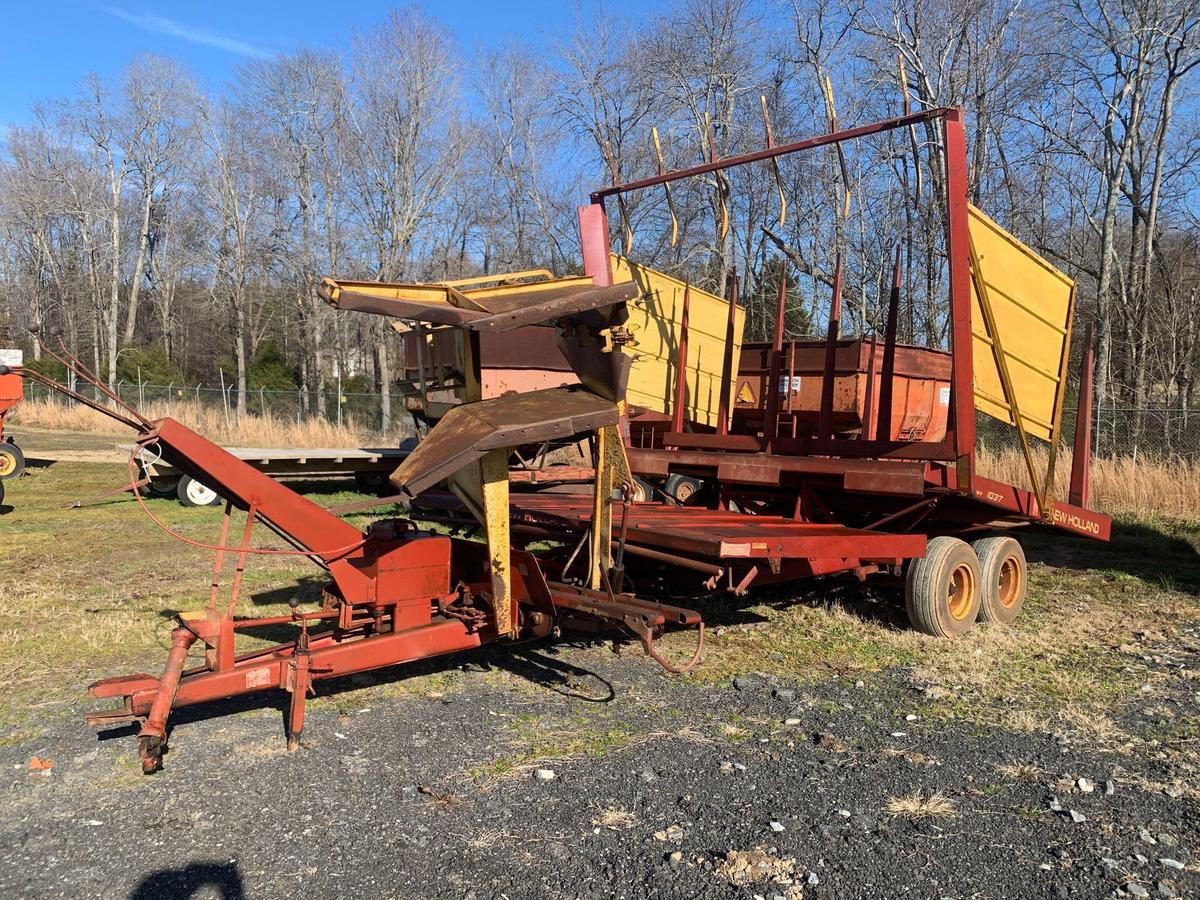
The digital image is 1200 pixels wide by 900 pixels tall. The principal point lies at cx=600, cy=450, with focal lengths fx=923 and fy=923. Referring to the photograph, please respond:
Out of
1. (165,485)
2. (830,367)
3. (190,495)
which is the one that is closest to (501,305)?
(830,367)

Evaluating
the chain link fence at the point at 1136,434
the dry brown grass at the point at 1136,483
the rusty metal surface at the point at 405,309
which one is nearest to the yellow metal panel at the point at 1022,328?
the rusty metal surface at the point at 405,309

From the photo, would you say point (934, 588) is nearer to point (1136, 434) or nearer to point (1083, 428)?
point (1083, 428)

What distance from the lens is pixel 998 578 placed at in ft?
23.1

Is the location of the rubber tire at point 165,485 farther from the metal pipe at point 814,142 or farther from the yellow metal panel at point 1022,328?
the yellow metal panel at point 1022,328

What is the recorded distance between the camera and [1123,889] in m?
3.16

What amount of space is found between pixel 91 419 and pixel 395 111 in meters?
13.6

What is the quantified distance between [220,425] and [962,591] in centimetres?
2145

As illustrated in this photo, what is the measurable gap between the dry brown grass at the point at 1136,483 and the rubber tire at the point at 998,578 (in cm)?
502

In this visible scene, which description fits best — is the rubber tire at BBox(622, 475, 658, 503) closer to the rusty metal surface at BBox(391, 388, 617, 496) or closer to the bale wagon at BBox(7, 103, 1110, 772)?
the bale wagon at BBox(7, 103, 1110, 772)

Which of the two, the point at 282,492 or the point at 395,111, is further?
the point at 395,111

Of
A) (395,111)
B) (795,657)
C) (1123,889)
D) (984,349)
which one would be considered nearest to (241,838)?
(1123,889)

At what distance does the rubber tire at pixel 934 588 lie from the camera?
640 centimetres

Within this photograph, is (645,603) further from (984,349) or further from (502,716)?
(984,349)

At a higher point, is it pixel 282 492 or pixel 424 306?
pixel 424 306
